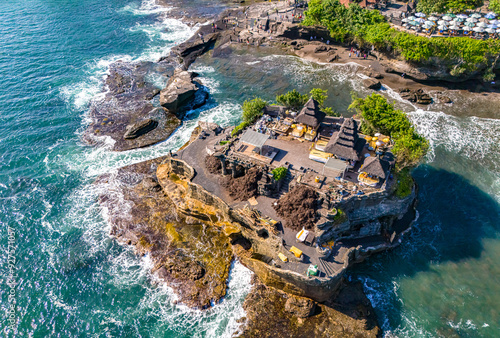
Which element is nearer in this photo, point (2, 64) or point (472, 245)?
point (472, 245)

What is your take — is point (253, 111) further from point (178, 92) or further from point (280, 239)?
point (280, 239)

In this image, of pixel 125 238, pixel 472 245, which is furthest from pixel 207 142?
pixel 472 245

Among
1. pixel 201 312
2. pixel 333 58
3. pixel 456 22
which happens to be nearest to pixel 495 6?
pixel 456 22

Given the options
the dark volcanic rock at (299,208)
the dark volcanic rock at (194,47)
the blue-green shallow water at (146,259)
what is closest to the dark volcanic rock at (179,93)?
the blue-green shallow water at (146,259)

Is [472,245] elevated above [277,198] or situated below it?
below

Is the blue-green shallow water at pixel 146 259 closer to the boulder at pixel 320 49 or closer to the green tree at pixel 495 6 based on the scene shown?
the boulder at pixel 320 49

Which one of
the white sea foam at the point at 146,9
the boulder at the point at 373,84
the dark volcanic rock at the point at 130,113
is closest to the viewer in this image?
the dark volcanic rock at the point at 130,113

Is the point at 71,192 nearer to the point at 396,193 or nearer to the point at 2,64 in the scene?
the point at 396,193
